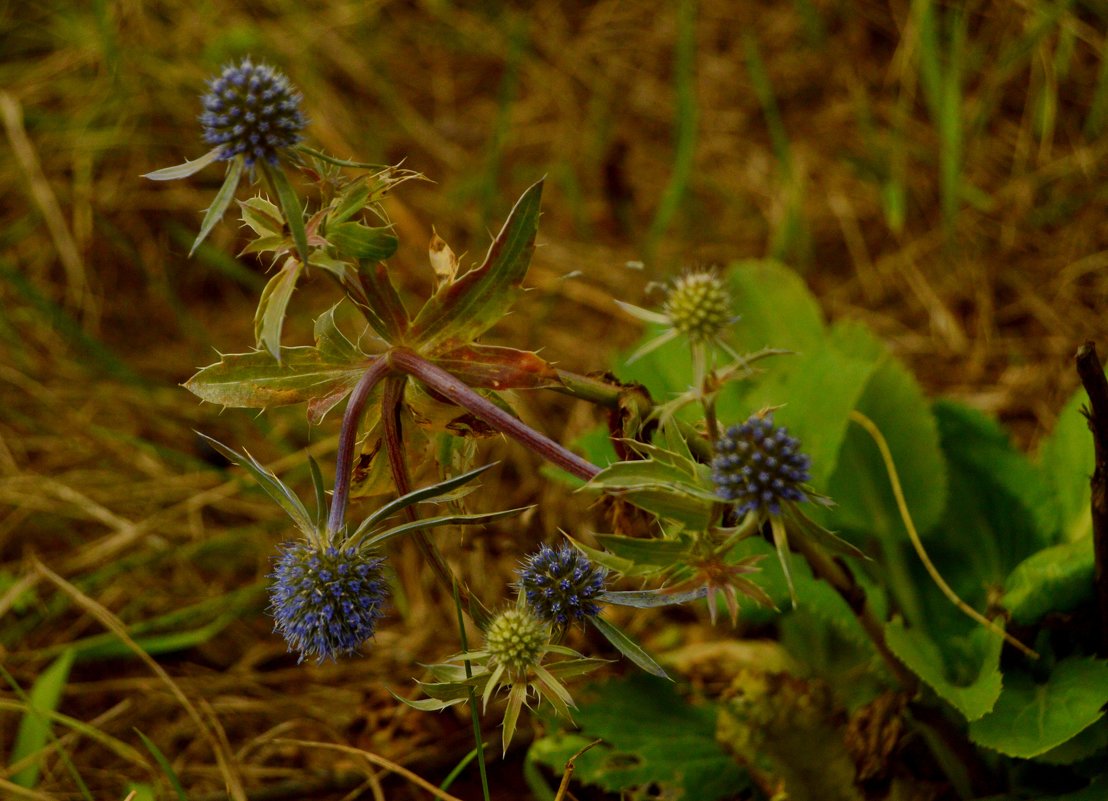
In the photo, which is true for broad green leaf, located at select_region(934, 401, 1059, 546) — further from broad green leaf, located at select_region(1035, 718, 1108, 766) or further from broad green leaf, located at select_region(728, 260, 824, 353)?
broad green leaf, located at select_region(1035, 718, 1108, 766)

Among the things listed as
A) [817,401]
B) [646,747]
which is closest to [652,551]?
[646,747]

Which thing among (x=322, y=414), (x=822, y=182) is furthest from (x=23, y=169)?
(x=822, y=182)

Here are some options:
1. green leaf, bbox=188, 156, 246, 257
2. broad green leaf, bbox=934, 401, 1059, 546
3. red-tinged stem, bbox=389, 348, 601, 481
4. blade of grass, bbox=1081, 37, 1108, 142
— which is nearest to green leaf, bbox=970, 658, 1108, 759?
broad green leaf, bbox=934, 401, 1059, 546

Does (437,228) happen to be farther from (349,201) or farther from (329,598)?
(329,598)

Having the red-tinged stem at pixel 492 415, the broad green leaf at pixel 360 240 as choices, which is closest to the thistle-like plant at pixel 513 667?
the red-tinged stem at pixel 492 415

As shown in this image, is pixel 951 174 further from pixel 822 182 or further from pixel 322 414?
pixel 322 414

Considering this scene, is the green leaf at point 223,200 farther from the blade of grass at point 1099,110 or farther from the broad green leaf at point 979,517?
the blade of grass at point 1099,110
